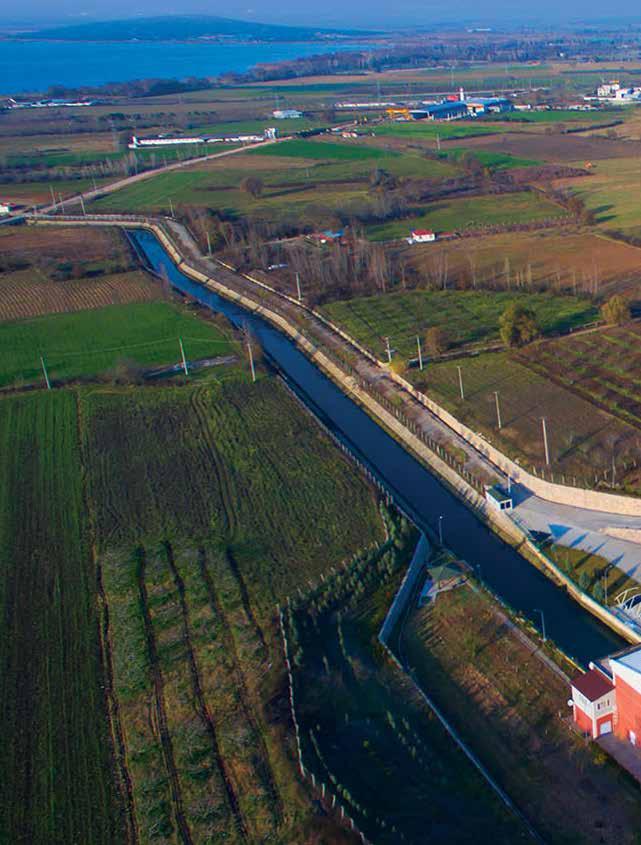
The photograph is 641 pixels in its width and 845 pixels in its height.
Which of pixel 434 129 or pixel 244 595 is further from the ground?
pixel 434 129

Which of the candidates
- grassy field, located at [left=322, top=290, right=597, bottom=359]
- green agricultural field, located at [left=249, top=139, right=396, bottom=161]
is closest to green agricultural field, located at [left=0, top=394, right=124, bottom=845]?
grassy field, located at [left=322, top=290, right=597, bottom=359]

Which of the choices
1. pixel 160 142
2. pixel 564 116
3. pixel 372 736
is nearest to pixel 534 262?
pixel 372 736

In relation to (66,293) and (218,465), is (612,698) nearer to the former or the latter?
(218,465)

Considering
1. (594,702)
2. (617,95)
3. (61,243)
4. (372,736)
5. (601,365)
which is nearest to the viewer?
(594,702)

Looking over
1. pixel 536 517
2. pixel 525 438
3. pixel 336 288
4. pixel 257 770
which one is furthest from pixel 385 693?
pixel 336 288

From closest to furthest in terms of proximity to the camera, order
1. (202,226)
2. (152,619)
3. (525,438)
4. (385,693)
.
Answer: (385,693), (152,619), (525,438), (202,226)

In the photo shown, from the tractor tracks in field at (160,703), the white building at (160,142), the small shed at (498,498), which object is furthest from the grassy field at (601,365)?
the white building at (160,142)

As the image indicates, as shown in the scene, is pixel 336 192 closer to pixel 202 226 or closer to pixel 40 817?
pixel 202 226
